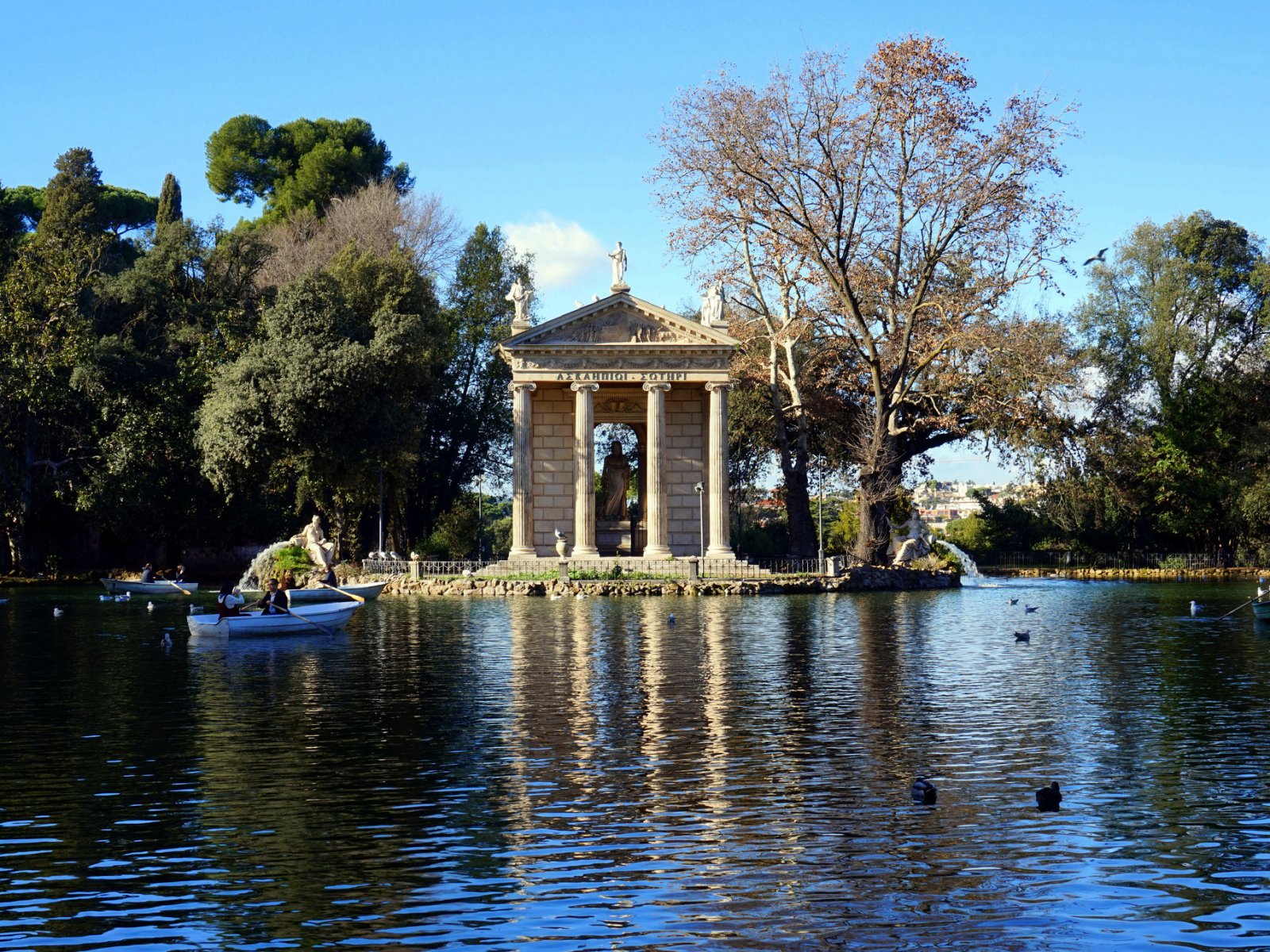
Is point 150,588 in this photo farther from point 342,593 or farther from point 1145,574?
point 1145,574

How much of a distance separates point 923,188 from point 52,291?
39.9m

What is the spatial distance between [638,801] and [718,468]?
4990cm

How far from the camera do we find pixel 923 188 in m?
56.3

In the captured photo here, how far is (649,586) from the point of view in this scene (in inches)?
2064

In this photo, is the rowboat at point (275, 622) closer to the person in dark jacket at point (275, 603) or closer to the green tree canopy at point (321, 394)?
the person in dark jacket at point (275, 603)

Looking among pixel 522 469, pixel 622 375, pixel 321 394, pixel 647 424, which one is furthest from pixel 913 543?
pixel 321 394

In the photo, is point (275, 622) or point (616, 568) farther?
point (616, 568)

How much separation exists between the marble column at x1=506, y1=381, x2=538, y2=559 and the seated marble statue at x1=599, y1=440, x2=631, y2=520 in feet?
17.8

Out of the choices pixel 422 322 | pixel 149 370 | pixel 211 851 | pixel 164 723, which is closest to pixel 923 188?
pixel 422 322

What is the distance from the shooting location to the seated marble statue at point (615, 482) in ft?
224

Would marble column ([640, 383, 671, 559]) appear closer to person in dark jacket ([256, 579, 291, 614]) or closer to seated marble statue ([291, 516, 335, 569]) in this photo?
seated marble statue ([291, 516, 335, 569])

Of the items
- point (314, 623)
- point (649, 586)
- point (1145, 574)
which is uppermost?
point (649, 586)

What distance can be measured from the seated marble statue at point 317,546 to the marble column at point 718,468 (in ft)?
54.4

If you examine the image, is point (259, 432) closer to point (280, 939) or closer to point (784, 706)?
point (784, 706)
